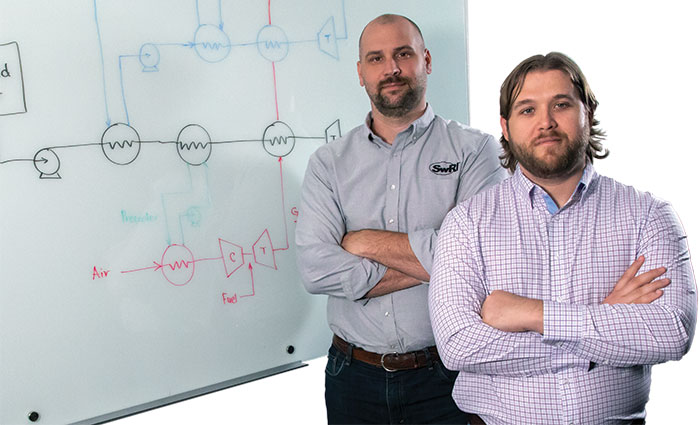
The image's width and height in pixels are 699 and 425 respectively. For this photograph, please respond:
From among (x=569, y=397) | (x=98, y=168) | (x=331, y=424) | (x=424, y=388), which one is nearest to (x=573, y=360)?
(x=569, y=397)

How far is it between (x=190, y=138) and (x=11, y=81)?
546mm

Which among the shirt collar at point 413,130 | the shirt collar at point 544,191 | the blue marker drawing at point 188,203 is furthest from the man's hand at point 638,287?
the blue marker drawing at point 188,203

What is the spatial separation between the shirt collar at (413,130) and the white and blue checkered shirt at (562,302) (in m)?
0.43

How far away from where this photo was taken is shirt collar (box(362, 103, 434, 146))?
222 cm

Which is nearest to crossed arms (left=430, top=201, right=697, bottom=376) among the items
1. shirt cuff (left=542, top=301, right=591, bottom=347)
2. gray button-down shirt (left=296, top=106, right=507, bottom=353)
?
shirt cuff (left=542, top=301, right=591, bottom=347)

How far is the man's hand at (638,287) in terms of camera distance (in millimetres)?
1666

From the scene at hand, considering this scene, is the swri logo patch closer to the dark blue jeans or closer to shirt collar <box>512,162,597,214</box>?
shirt collar <box>512,162,597,214</box>

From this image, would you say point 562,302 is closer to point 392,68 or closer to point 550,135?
point 550,135

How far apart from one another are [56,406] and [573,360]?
1468 millimetres

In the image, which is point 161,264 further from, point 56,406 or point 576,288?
point 576,288

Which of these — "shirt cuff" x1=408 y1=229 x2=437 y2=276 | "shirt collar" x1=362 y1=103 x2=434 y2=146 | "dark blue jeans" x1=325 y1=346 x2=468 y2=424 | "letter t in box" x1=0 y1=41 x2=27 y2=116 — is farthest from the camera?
"shirt collar" x1=362 y1=103 x2=434 y2=146

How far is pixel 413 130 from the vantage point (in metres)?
2.22

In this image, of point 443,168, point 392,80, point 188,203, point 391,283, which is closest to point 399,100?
point 392,80

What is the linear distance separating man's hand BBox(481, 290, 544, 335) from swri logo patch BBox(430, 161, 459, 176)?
566 millimetres
